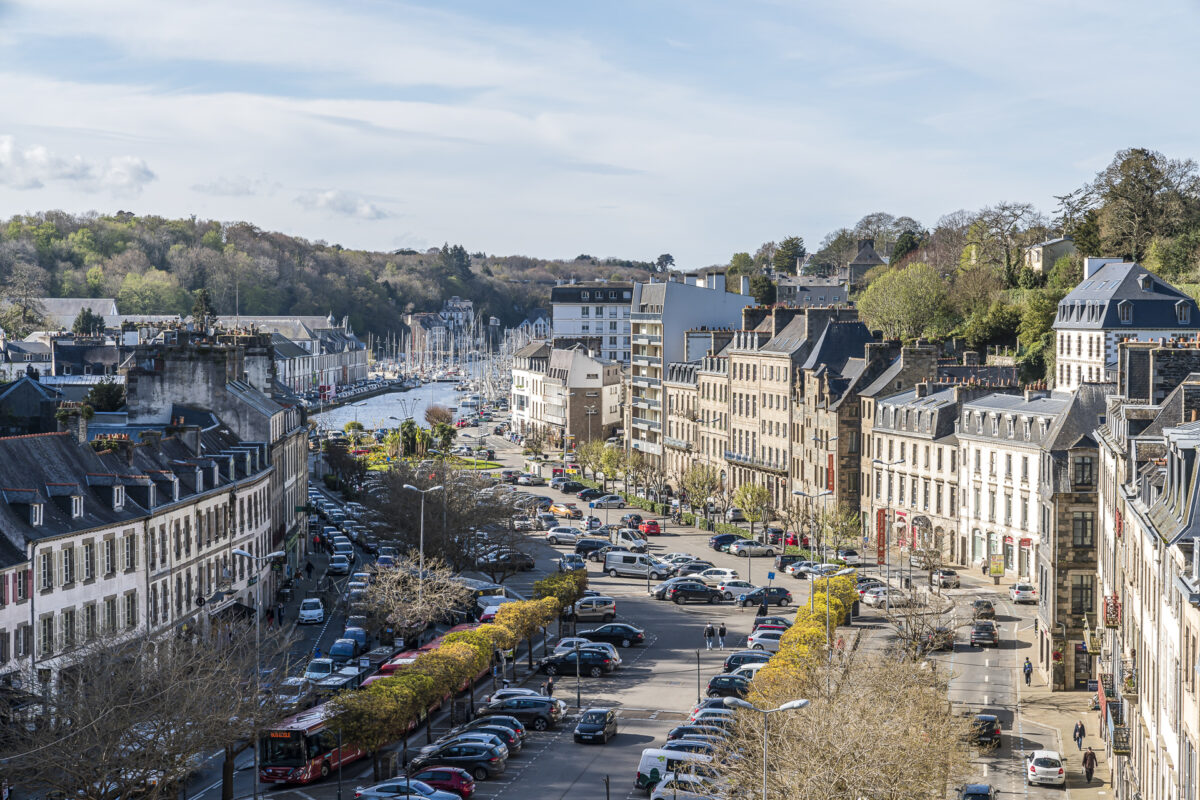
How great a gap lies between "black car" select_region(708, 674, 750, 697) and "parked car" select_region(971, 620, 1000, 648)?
14.0 m

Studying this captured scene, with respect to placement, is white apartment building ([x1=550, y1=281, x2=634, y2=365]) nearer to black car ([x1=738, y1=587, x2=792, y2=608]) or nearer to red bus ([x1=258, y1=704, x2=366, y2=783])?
black car ([x1=738, y1=587, x2=792, y2=608])

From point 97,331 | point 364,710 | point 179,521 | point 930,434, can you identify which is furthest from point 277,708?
point 97,331

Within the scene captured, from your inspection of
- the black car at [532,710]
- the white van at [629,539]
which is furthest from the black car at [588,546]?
the black car at [532,710]

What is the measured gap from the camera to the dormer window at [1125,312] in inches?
3612

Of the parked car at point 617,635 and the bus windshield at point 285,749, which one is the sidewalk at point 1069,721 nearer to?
the parked car at point 617,635

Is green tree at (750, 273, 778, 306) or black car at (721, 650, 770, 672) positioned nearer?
black car at (721, 650, 770, 672)

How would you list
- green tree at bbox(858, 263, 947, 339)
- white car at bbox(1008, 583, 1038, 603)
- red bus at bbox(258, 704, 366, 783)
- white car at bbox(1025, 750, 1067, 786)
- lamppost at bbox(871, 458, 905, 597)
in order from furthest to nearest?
green tree at bbox(858, 263, 947, 339), lamppost at bbox(871, 458, 905, 597), white car at bbox(1008, 583, 1038, 603), white car at bbox(1025, 750, 1067, 786), red bus at bbox(258, 704, 366, 783)

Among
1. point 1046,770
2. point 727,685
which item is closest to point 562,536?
point 727,685

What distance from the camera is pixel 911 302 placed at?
12550cm

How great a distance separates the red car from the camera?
41.9 meters

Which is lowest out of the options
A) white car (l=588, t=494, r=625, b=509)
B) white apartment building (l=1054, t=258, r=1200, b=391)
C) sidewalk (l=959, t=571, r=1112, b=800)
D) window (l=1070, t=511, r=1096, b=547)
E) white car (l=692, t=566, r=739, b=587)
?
white car (l=588, t=494, r=625, b=509)

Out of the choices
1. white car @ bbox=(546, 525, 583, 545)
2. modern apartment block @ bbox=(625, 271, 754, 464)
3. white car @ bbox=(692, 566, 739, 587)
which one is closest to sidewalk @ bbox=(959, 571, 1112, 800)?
white car @ bbox=(692, 566, 739, 587)

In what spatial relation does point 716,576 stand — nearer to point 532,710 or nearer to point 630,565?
point 630,565

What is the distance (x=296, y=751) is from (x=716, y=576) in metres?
36.2
